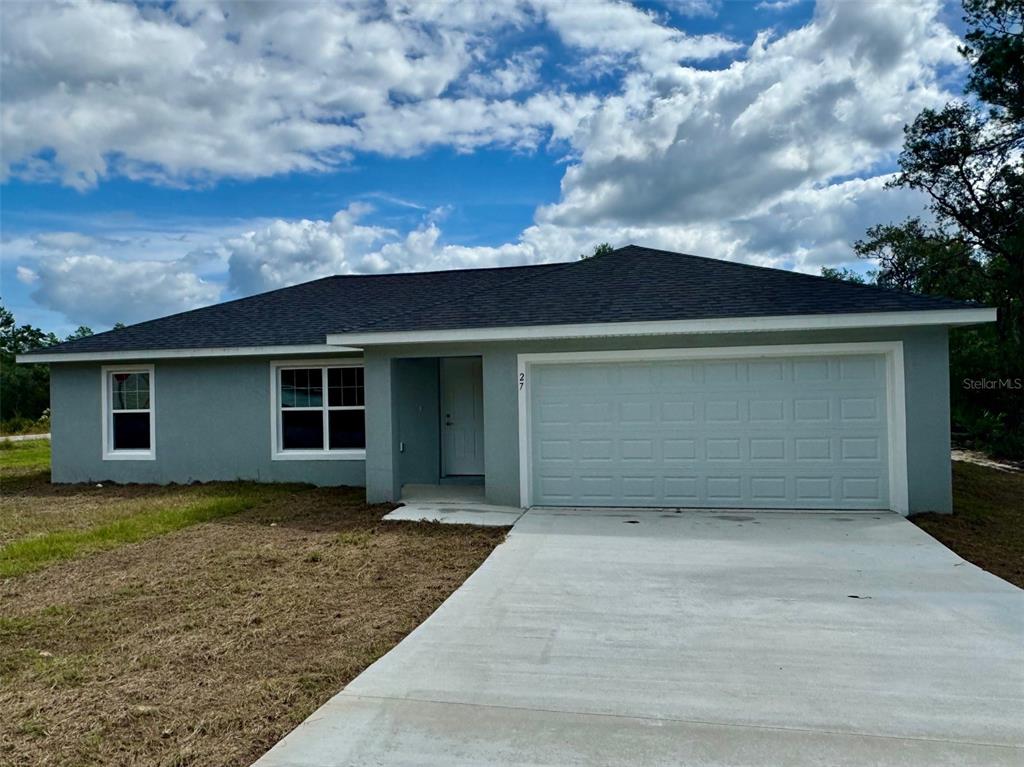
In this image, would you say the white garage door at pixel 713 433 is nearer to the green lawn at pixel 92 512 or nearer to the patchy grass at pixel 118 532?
the patchy grass at pixel 118 532

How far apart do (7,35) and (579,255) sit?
3164 cm

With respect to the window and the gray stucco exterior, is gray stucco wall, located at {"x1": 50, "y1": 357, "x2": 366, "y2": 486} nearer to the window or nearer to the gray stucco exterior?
the gray stucco exterior

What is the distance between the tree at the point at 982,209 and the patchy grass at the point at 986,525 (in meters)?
6.42

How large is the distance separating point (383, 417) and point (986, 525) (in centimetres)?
809

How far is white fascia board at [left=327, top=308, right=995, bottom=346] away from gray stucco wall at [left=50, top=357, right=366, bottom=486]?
3.43 meters

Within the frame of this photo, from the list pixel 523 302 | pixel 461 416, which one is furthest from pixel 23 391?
pixel 523 302

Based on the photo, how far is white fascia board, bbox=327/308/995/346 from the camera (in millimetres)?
8070

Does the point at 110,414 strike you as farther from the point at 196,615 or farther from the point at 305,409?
the point at 196,615

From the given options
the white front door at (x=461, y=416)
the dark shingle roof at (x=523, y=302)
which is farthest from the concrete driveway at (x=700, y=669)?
the white front door at (x=461, y=416)

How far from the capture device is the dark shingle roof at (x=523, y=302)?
8.77 meters

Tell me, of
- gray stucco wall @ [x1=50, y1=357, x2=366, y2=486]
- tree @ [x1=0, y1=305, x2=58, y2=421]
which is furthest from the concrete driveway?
tree @ [x1=0, y1=305, x2=58, y2=421]

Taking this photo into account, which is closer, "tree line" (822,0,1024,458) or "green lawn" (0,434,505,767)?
"green lawn" (0,434,505,767)

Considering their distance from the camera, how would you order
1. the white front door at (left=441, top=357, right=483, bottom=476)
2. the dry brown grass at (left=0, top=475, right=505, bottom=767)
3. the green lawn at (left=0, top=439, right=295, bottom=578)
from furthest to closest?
1. the white front door at (left=441, top=357, right=483, bottom=476)
2. the green lawn at (left=0, top=439, right=295, bottom=578)
3. the dry brown grass at (left=0, top=475, right=505, bottom=767)

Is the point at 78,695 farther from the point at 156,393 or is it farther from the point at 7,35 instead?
the point at 7,35
